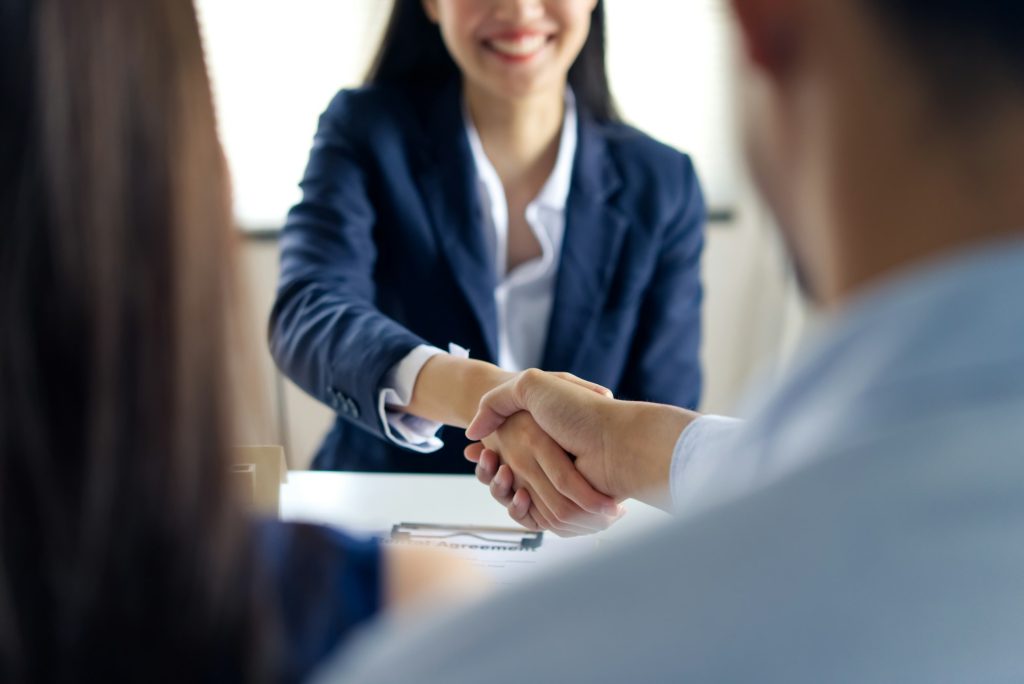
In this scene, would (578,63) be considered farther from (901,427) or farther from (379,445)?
(901,427)

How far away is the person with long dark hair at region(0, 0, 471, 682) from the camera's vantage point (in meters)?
0.27

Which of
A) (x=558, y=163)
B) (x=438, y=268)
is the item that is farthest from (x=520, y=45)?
(x=438, y=268)

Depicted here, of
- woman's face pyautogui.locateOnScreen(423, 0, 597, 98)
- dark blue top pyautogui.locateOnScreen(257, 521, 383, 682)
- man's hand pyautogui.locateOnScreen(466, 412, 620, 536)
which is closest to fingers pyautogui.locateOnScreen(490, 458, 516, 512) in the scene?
man's hand pyautogui.locateOnScreen(466, 412, 620, 536)

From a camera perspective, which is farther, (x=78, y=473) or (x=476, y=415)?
(x=476, y=415)

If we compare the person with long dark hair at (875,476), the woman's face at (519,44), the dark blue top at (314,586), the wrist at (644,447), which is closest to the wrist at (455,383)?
the wrist at (644,447)

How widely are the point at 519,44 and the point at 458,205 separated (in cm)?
16

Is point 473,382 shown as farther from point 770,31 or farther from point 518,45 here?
point 770,31

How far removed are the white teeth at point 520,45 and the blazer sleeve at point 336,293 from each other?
0.45 ft

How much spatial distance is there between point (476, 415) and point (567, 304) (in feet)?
0.38

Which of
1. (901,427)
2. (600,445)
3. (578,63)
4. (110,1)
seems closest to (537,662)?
(901,427)

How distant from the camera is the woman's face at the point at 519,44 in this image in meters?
0.94

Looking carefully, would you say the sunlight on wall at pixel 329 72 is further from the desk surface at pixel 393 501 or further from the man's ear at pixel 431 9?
the desk surface at pixel 393 501

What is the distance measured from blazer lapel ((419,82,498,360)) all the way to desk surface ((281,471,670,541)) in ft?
0.41

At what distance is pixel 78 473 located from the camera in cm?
28
